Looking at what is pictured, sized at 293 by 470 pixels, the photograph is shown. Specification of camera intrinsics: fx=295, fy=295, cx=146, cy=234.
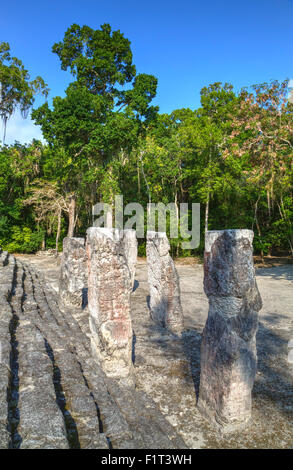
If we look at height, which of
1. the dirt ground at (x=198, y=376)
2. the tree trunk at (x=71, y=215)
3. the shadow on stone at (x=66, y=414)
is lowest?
the dirt ground at (x=198, y=376)

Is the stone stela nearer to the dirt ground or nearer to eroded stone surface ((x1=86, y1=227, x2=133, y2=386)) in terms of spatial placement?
eroded stone surface ((x1=86, y1=227, x2=133, y2=386))

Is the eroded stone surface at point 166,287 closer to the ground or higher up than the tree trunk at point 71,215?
closer to the ground

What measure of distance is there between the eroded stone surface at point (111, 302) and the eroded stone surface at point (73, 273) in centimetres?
402

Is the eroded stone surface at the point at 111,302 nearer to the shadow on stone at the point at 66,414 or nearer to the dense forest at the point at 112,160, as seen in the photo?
the shadow on stone at the point at 66,414

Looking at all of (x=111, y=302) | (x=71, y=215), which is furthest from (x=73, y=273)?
(x=71, y=215)

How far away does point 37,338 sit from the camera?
453cm

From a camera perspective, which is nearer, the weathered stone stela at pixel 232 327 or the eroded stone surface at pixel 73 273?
the weathered stone stela at pixel 232 327

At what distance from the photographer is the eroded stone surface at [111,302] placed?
14.2 ft

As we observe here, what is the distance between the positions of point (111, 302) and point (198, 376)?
1913 millimetres

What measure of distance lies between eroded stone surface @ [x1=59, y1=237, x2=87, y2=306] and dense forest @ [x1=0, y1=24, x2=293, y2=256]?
864 cm

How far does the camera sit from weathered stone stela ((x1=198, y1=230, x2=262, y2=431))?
336 cm

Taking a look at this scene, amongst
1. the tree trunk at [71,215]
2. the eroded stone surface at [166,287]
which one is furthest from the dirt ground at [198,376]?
the tree trunk at [71,215]

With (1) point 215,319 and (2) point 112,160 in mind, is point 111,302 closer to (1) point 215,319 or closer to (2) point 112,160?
(1) point 215,319

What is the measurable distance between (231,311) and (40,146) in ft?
73.6
